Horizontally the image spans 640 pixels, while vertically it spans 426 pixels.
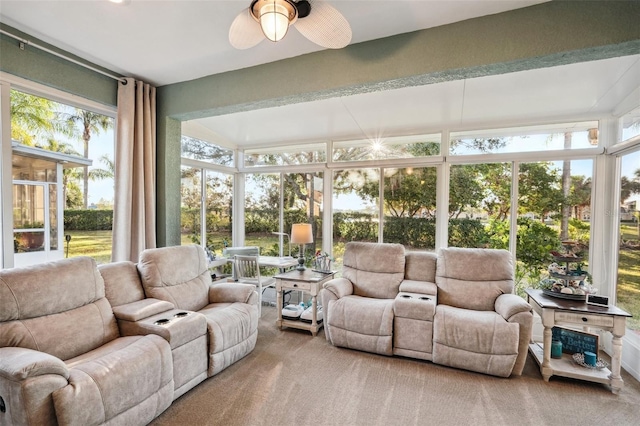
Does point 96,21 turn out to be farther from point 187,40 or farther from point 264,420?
point 264,420

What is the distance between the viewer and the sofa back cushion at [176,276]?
2.73 m

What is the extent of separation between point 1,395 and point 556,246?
481 cm

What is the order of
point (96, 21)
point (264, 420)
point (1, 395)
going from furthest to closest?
point (96, 21)
point (264, 420)
point (1, 395)

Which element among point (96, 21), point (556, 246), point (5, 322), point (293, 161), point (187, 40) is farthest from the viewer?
point (293, 161)

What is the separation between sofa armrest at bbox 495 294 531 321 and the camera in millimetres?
2584

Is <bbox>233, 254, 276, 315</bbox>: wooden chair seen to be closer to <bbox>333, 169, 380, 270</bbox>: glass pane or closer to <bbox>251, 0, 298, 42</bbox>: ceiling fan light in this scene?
<bbox>333, 169, 380, 270</bbox>: glass pane

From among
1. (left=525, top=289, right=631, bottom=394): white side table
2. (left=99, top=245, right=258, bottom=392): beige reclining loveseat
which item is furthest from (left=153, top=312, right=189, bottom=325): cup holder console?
(left=525, top=289, right=631, bottom=394): white side table

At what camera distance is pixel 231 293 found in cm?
308

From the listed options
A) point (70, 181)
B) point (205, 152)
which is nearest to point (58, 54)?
point (70, 181)

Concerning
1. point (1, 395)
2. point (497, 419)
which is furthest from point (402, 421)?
point (1, 395)

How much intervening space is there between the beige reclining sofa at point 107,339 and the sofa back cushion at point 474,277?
82.5 inches

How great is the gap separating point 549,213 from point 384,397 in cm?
284

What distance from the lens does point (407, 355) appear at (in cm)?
284

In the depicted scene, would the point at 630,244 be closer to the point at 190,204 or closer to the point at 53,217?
the point at 190,204
